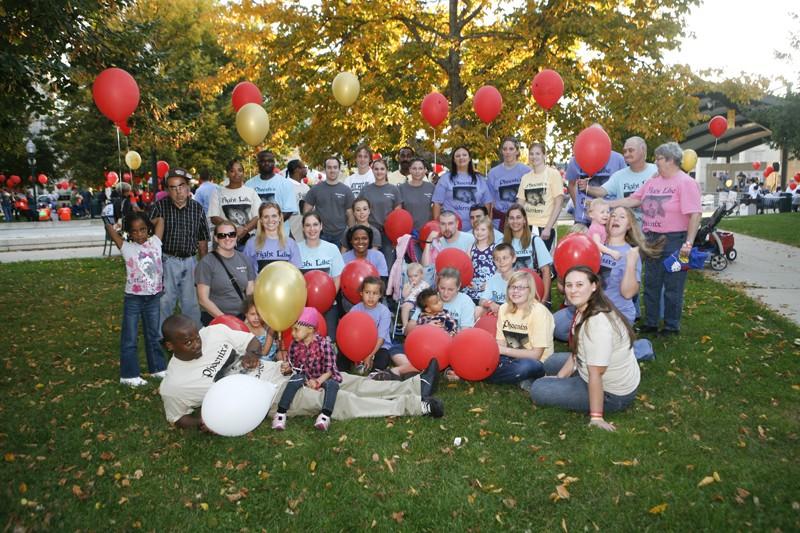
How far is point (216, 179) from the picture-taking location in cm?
2992

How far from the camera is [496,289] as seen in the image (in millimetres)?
6008

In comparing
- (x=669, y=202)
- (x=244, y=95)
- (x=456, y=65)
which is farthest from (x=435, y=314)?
(x=456, y=65)

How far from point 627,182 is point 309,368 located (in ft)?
14.2

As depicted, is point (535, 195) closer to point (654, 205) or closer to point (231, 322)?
point (654, 205)

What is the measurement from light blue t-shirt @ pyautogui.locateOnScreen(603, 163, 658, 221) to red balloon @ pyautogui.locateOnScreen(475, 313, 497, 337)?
2.24m

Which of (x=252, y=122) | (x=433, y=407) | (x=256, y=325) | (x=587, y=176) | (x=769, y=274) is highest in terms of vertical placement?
(x=252, y=122)

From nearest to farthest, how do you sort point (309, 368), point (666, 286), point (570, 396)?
point (570, 396) → point (309, 368) → point (666, 286)

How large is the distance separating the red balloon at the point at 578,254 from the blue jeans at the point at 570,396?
1.23 meters

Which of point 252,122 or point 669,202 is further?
point 252,122

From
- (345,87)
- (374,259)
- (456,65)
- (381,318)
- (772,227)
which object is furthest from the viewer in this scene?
(772,227)

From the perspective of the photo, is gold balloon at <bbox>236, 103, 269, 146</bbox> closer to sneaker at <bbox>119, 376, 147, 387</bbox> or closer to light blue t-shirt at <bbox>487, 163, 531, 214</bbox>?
light blue t-shirt at <bbox>487, 163, 531, 214</bbox>

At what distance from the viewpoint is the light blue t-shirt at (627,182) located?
21.4 feet

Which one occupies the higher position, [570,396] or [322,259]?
[322,259]

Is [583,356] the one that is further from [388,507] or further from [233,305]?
[233,305]
